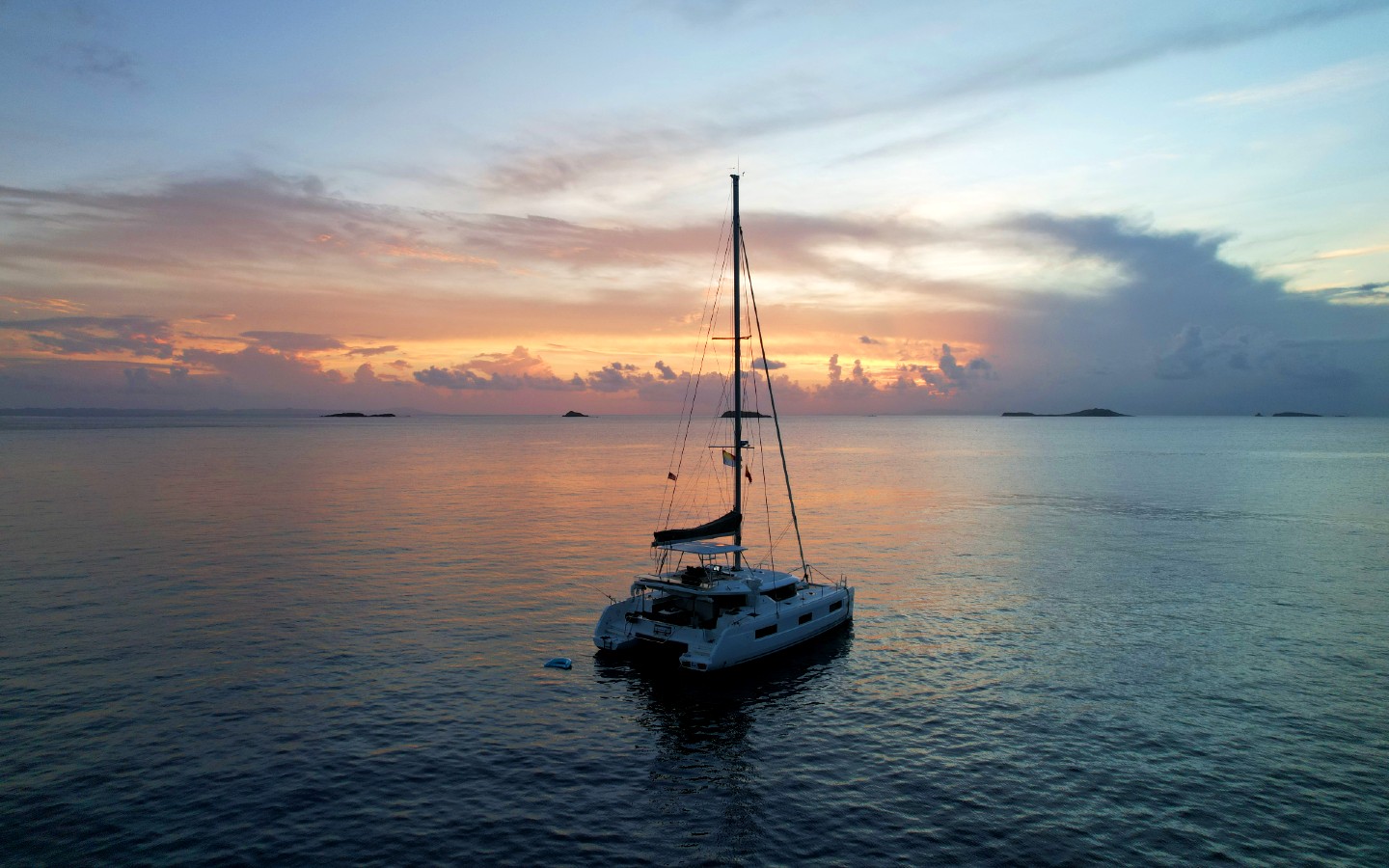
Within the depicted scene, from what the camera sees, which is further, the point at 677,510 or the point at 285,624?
the point at 677,510

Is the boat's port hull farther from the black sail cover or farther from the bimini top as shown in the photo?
the black sail cover

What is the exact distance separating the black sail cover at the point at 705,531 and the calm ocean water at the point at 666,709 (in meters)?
6.52

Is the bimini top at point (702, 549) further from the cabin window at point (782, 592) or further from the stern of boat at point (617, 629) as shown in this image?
the stern of boat at point (617, 629)

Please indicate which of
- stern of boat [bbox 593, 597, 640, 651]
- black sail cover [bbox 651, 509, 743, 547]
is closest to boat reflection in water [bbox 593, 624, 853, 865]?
stern of boat [bbox 593, 597, 640, 651]

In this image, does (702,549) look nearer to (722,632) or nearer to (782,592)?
(782,592)

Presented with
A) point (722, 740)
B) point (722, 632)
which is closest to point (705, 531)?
point (722, 632)

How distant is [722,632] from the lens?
109 ft

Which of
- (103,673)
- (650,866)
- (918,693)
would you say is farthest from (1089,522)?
(103,673)

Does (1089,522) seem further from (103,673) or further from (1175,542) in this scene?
(103,673)

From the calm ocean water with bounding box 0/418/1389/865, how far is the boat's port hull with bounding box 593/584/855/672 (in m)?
1.06

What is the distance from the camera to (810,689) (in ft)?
105

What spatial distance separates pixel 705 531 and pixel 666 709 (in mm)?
11540

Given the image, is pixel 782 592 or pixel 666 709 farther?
pixel 782 592

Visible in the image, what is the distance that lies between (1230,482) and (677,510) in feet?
266
